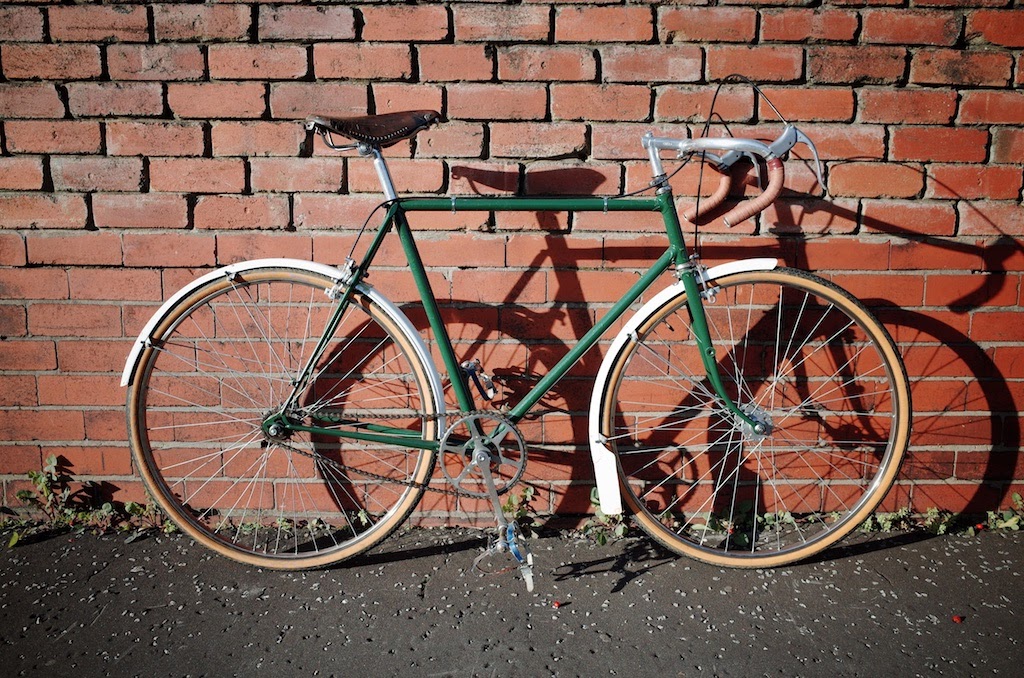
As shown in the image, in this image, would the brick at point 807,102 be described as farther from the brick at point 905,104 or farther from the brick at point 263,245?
the brick at point 263,245

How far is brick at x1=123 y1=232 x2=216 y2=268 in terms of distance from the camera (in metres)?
2.54

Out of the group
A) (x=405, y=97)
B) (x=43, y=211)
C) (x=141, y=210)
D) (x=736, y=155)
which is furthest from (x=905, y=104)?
(x=43, y=211)

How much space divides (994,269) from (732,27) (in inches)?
50.8

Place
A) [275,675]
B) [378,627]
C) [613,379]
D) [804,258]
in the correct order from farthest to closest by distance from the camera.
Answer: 1. [804,258]
2. [613,379]
3. [378,627]
4. [275,675]

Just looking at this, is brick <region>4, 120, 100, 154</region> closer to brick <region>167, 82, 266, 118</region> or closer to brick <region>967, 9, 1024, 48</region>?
brick <region>167, 82, 266, 118</region>

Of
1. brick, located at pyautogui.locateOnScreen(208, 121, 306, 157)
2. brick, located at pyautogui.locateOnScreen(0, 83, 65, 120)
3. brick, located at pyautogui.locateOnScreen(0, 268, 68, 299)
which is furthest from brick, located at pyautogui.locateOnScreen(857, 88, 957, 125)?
brick, located at pyautogui.locateOnScreen(0, 268, 68, 299)

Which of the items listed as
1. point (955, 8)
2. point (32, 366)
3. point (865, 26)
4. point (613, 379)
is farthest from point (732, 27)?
point (32, 366)

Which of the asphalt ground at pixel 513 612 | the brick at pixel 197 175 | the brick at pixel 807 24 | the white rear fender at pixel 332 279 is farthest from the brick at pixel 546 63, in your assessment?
the asphalt ground at pixel 513 612

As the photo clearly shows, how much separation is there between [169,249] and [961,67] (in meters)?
2.83

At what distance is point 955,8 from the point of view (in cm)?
244

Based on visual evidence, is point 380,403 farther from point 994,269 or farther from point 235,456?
point 994,269

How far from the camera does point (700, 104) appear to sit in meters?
2.46

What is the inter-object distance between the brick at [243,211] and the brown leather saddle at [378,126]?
0.47 m

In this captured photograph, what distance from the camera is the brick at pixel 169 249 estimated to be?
2.54m
